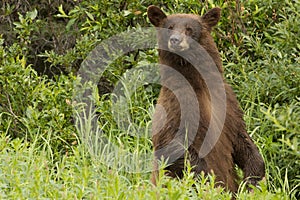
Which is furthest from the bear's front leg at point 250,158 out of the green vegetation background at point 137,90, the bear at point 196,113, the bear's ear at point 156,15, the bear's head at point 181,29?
the bear's ear at point 156,15

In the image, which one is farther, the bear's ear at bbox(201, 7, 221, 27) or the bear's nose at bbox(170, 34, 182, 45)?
the bear's ear at bbox(201, 7, 221, 27)

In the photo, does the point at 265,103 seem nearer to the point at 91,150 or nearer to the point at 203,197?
the point at 91,150

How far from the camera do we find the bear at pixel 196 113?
253 inches

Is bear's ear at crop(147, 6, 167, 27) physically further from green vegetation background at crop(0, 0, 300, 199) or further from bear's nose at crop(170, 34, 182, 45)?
green vegetation background at crop(0, 0, 300, 199)

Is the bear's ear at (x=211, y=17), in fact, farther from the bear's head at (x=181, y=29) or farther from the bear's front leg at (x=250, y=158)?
the bear's front leg at (x=250, y=158)

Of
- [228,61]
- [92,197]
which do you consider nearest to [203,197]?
[92,197]

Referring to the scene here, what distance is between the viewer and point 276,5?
8555 mm

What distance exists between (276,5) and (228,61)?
32.5 inches

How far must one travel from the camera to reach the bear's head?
22.0 ft

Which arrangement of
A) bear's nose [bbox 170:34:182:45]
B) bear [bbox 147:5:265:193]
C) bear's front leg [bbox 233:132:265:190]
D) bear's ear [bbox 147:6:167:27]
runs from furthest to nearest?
bear's ear [bbox 147:6:167:27] → bear's front leg [bbox 233:132:265:190] → bear's nose [bbox 170:34:182:45] → bear [bbox 147:5:265:193]

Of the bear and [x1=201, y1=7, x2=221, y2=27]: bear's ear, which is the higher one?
[x1=201, y1=7, x2=221, y2=27]: bear's ear

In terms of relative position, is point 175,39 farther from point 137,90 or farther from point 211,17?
point 137,90

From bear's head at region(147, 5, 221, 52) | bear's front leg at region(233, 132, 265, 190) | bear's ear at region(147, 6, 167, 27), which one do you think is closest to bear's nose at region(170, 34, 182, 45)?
bear's head at region(147, 5, 221, 52)

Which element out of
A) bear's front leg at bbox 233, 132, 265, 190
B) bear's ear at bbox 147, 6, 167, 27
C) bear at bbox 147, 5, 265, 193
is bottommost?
bear's front leg at bbox 233, 132, 265, 190
